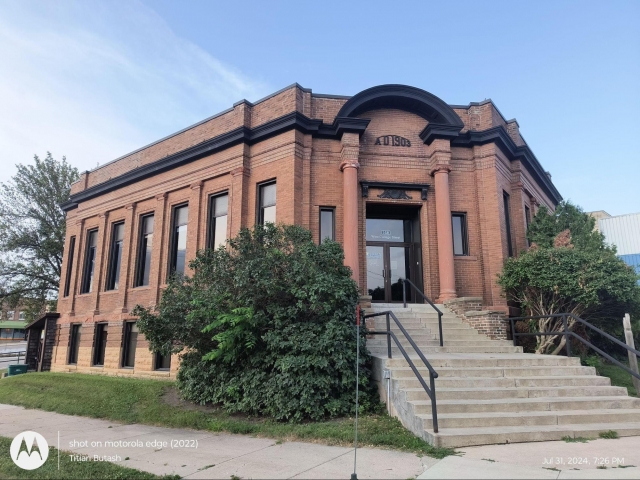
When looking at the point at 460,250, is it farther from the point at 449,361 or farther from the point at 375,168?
the point at 449,361

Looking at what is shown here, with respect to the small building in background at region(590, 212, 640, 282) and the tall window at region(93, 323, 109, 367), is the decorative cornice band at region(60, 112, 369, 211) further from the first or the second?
the small building in background at region(590, 212, 640, 282)

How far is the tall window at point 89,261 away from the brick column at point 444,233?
605 inches

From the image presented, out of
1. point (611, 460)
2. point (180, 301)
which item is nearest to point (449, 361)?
point (611, 460)

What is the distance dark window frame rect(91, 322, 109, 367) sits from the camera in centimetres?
1745

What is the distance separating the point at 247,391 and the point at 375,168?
8.28 metres

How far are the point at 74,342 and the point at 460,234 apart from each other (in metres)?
16.7

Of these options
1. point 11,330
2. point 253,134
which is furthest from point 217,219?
point 11,330

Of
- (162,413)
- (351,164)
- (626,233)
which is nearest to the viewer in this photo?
(162,413)

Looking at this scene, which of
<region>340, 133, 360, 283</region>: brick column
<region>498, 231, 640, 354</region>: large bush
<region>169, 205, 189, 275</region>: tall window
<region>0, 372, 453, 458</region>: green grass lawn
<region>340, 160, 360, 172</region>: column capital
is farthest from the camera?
<region>169, 205, 189, 275</region>: tall window

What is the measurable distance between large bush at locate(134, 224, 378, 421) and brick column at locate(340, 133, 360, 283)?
313 centimetres

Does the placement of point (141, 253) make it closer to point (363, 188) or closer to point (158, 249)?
point (158, 249)

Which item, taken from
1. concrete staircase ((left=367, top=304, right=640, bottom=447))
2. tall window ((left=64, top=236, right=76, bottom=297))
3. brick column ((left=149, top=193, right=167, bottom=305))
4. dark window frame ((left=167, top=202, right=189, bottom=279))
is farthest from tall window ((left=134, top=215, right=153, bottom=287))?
concrete staircase ((left=367, top=304, right=640, bottom=447))

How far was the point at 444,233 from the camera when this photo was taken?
43.1ft

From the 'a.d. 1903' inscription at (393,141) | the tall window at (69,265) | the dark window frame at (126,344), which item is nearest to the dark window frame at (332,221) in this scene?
the 'a.d. 1903' inscription at (393,141)
